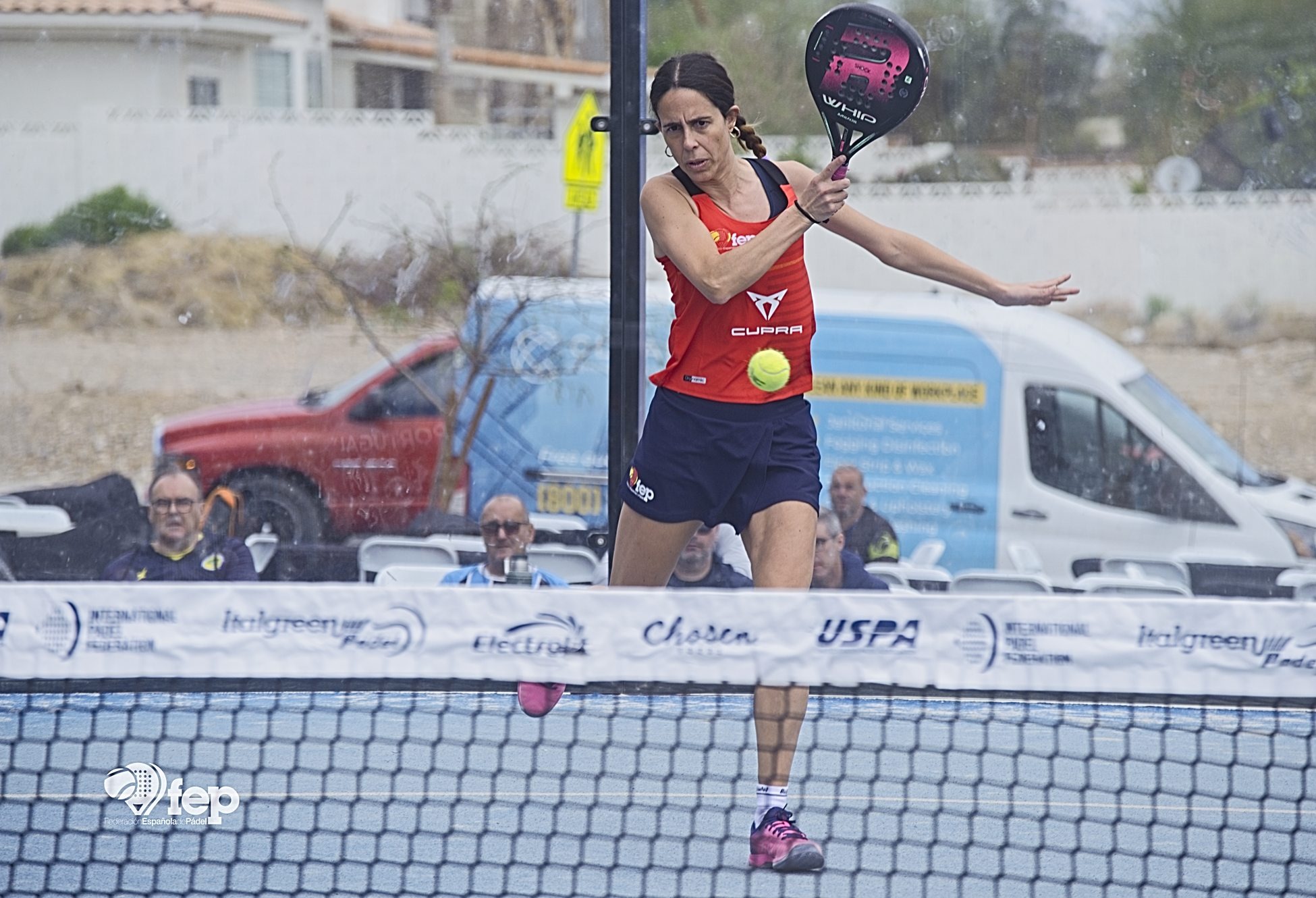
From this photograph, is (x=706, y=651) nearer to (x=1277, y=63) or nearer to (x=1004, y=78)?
(x=1004, y=78)

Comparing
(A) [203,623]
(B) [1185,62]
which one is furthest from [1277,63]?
(A) [203,623]

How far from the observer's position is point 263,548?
5965 mm

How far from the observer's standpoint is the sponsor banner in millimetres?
2498

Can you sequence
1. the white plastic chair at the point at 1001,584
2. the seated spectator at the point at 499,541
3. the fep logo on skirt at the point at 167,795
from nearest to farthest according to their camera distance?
the fep logo on skirt at the point at 167,795 → the seated spectator at the point at 499,541 → the white plastic chair at the point at 1001,584

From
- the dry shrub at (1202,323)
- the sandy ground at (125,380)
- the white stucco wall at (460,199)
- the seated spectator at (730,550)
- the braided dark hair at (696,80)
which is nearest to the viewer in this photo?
the braided dark hair at (696,80)

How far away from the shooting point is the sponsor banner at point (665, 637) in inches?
98.3

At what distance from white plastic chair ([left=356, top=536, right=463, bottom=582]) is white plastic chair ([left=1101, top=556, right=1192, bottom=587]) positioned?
2.65 metres

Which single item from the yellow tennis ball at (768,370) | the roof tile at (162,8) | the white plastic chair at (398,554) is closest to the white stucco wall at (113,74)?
the roof tile at (162,8)

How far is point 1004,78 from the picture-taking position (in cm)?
639

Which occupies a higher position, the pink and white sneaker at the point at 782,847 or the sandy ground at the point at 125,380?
the sandy ground at the point at 125,380

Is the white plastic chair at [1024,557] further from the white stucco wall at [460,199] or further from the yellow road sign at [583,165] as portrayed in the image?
the yellow road sign at [583,165]

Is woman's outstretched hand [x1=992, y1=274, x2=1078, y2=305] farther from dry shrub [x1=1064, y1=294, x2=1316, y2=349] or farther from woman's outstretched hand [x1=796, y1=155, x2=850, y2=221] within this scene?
dry shrub [x1=1064, y1=294, x2=1316, y2=349]

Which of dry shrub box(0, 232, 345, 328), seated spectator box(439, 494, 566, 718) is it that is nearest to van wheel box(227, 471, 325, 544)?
dry shrub box(0, 232, 345, 328)

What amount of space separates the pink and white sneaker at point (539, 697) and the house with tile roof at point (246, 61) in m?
3.40
